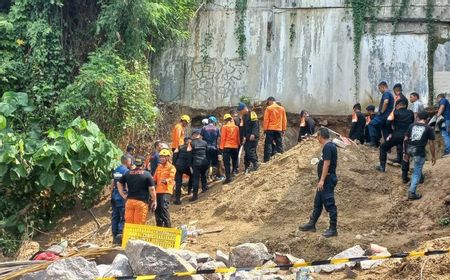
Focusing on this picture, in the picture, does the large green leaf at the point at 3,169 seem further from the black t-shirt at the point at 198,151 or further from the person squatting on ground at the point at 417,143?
the person squatting on ground at the point at 417,143

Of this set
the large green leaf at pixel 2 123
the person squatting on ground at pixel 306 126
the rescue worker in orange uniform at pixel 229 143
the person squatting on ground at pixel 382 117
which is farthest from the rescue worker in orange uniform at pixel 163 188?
the person squatting on ground at pixel 306 126

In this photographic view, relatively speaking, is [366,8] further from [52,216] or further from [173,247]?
[173,247]

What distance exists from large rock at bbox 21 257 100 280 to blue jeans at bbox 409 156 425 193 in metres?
6.07

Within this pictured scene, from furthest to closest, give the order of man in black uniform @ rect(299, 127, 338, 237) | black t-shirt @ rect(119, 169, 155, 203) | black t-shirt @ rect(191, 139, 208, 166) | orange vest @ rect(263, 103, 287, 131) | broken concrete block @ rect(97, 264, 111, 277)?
orange vest @ rect(263, 103, 287, 131) < black t-shirt @ rect(191, 139, 208, 166) < black t-shirt @ rect(119, 169, 155, 203) < man in black uniform @ rect(299, 127, 338, 237) < broken concrete block @ rect(97, 264, 111, 277)

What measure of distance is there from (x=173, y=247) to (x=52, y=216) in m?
→ 6.05

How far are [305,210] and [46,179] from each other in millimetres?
5129

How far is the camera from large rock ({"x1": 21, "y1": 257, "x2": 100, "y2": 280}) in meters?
8.71

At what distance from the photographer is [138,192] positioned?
11.9 metres

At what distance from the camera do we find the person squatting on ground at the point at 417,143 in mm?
12070

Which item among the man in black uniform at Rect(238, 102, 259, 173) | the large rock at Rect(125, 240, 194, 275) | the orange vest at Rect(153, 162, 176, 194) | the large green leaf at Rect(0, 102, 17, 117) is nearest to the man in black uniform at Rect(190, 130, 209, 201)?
the man in black uniform at Rect(238, 102, 259, 173)

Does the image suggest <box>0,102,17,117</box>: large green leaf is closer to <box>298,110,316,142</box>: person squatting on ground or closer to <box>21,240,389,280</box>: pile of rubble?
<box>21,240,389,280</box>: pile of rubble

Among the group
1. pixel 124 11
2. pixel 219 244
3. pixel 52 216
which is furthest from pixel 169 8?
pixel 219 244

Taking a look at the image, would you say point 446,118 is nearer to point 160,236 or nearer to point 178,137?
point 178,137

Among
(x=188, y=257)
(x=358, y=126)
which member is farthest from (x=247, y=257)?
(x=358, y=126)
